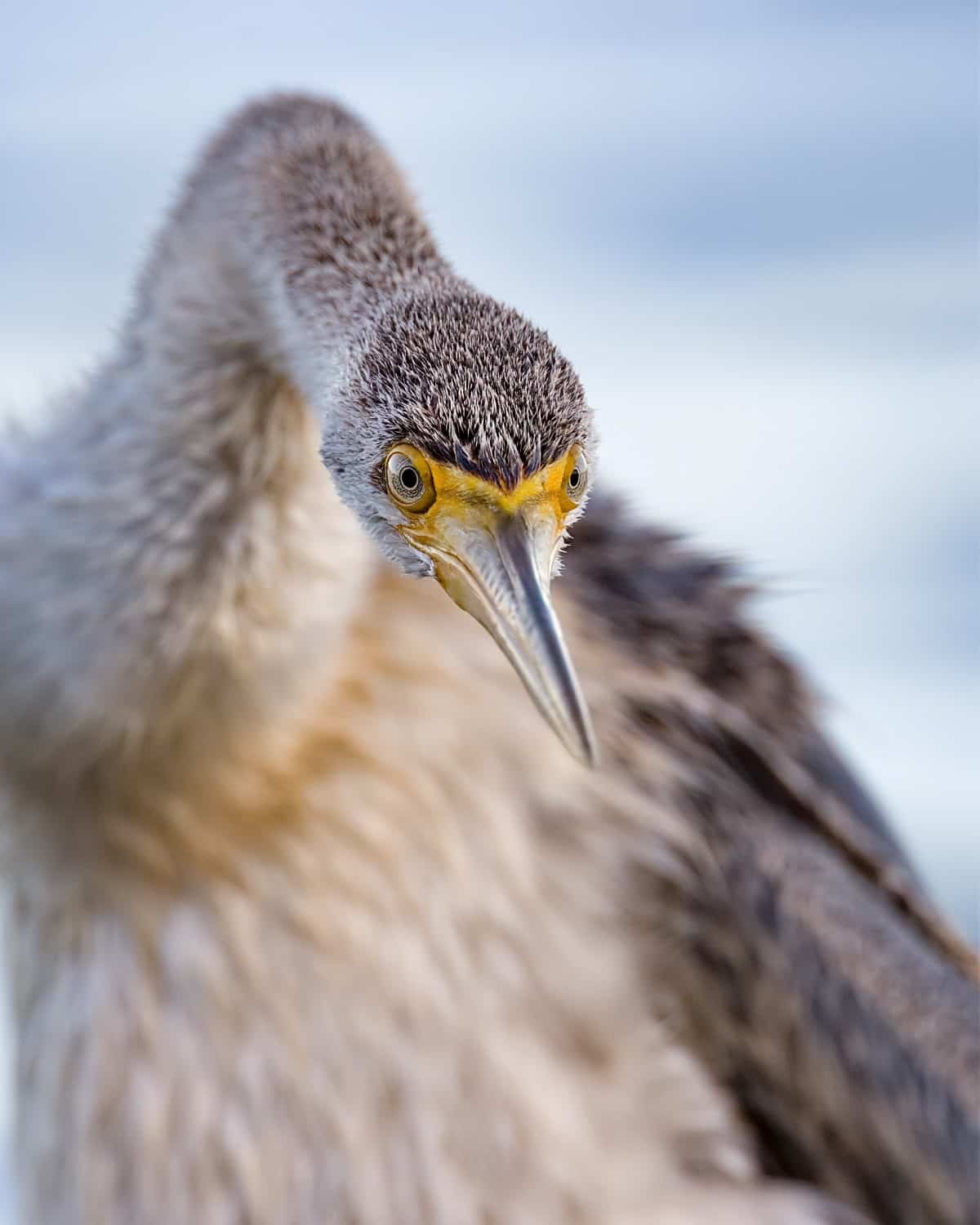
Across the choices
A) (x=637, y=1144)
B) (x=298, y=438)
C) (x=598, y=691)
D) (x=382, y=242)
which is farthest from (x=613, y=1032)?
(x=382, y=242)

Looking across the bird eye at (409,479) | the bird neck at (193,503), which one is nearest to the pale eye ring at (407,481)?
the bird eye at (409,479)

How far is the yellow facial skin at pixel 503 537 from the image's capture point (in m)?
0.96

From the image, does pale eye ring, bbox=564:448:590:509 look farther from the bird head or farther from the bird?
the bird

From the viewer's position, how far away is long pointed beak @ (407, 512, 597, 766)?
0.93m

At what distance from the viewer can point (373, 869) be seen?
79.6 inches

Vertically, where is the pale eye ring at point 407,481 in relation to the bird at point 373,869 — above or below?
above

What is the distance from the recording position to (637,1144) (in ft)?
7.07

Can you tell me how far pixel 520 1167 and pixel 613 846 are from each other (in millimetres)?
414

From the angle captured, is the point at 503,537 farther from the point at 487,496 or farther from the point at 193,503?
the point at 193,503

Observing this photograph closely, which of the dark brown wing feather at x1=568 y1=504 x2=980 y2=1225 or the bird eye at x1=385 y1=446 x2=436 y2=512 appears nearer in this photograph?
the bird eye at x1=385 y1=446 x2=436 y2=512

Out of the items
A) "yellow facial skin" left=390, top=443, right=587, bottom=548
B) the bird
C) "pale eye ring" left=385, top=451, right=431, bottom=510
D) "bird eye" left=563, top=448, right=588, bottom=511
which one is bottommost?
the bird

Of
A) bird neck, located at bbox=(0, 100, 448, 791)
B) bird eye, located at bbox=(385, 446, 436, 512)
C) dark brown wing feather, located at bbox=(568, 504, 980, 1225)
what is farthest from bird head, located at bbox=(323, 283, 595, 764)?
dark brown wing feather, located at bbox=(568, 504, 980, 1225)

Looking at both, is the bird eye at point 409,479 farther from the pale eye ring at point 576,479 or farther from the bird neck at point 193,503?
the bird neck at point 193,503

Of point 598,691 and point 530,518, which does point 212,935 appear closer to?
point 598,691
